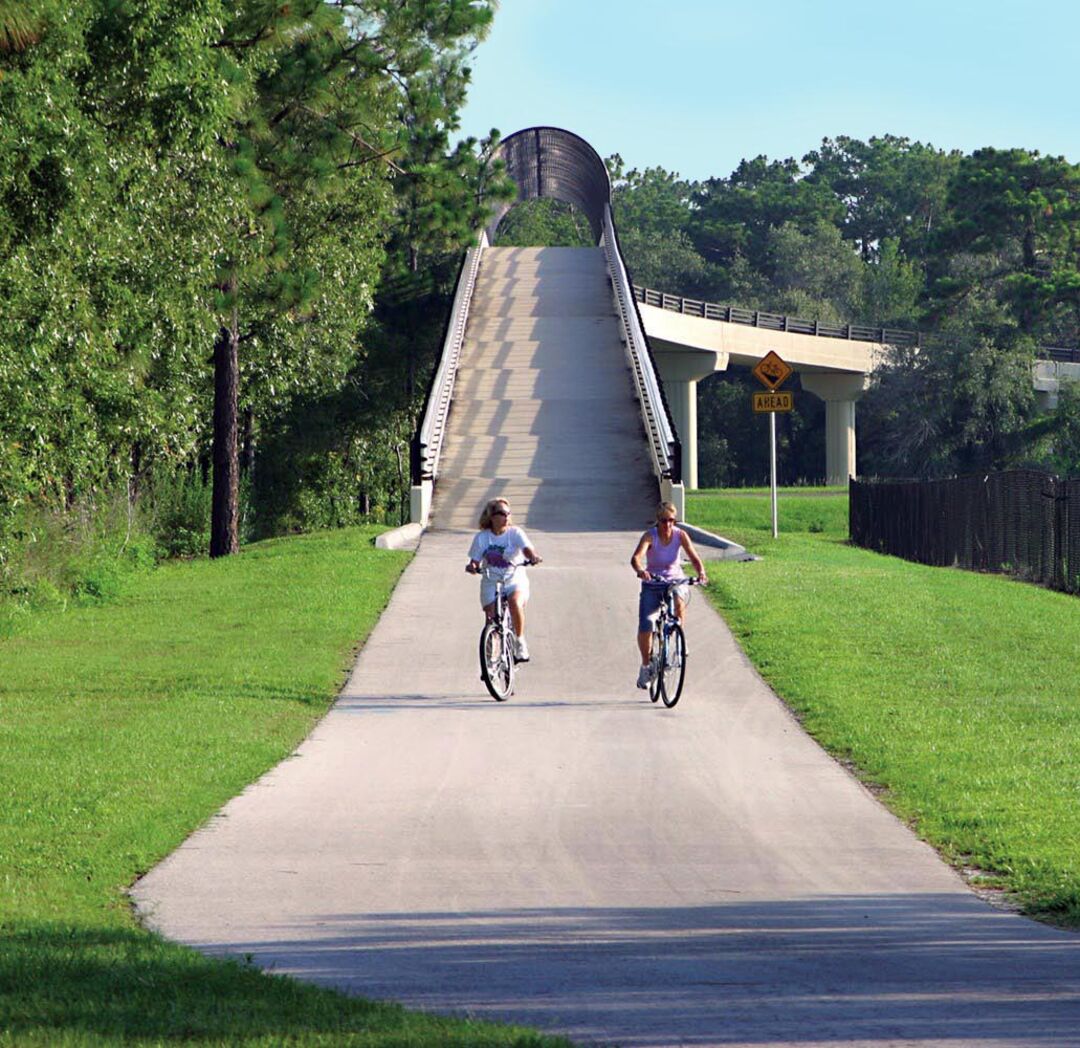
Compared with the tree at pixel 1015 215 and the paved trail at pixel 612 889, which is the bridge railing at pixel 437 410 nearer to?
the paved trail at pixel 612 889

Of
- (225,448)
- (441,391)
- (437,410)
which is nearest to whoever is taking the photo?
(225,448)

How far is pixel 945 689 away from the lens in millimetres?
13945

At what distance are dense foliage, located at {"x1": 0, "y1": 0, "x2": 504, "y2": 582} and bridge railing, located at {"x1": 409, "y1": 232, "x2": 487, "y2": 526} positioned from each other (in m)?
2.38

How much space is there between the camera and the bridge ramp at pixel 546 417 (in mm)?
29766

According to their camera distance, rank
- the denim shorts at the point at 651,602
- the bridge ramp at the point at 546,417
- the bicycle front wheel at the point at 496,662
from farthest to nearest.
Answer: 1. the bridge ramp at the point at 546,417
2. the denim shorts at the point at 651,602
3. the bicycle front wheel at the point at 496,662

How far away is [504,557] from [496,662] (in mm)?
1198

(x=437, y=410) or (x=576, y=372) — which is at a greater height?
(x=576, y=372)

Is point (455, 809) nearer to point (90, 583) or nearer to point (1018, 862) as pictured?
point (1018, 862)

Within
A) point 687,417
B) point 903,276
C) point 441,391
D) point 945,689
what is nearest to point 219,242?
point 441,391

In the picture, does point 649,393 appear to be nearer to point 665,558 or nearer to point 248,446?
point 248,446

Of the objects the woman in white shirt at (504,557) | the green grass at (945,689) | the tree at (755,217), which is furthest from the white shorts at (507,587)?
the tree at (755,217)

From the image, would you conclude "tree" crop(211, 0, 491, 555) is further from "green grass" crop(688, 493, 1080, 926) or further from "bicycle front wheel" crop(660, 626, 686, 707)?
"bicycle front wheel" crop(660, 626, 686, 707)

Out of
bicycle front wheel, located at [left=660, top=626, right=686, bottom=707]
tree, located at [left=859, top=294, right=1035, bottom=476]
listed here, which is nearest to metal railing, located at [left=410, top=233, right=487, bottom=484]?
tree, located at [left=859, top=294, right=1035, bottom=476]

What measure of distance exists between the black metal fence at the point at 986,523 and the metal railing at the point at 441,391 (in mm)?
9260
